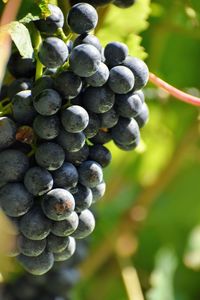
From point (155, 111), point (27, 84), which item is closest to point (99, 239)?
point (155, 111)

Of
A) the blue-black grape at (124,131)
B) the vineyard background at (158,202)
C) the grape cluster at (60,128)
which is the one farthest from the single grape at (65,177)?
the vineyard background at (158,202)

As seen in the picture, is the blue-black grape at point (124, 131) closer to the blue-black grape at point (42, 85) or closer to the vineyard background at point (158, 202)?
the blue-black grape at point (42, 85)

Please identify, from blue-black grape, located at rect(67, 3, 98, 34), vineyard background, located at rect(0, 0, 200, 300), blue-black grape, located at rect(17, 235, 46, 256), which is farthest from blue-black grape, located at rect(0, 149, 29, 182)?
vineyard background, located at rect(0, 0, 200, 300)

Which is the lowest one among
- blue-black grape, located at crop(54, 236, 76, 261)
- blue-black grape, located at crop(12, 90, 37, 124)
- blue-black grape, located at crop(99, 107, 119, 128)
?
blue-black grape, located at crop(54, 236, 76, 261)

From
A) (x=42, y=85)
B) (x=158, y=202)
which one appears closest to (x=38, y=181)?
(x=42, y=85)

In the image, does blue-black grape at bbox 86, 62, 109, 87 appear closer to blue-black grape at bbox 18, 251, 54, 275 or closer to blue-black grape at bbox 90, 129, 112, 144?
blue-black grape at bbox 90, 129, 112, 144

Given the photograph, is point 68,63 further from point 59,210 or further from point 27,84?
point 59,210

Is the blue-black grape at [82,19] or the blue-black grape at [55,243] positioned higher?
the blue-black grape at [82,19]
